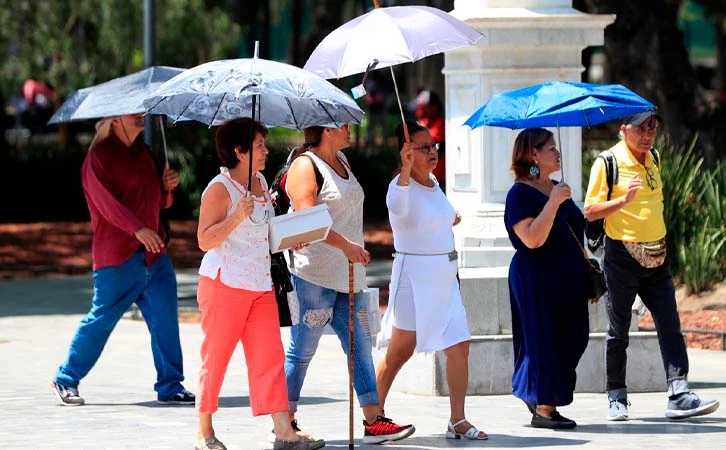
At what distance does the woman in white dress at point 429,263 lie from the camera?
335 inches

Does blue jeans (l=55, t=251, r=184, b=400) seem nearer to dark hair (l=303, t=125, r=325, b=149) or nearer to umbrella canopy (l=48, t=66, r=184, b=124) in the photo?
umbrella canopy (l=48, t=66, r=184, b=124)

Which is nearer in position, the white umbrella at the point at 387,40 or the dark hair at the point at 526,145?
the white umbrella at the point at 387,40

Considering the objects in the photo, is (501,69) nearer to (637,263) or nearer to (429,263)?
(637,263)

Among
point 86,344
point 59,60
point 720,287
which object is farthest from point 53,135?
point 86,344

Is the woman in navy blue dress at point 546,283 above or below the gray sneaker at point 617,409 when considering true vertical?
above

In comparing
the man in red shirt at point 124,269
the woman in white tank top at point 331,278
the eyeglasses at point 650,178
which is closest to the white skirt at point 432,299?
the woman in white tank top at point 331,278

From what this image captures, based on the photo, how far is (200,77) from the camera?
8.05 m

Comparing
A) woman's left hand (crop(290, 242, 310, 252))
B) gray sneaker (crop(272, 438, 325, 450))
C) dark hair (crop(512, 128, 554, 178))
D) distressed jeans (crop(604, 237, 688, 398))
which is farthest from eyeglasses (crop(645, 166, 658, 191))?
gray sneaker (crop(272, 438, 325, 450))

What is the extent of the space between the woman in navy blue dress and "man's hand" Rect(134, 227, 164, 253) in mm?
2250

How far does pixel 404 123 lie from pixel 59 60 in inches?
699

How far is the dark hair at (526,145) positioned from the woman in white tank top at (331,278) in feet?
2.95

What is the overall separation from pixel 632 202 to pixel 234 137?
247 cm

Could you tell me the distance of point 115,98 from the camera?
998cm

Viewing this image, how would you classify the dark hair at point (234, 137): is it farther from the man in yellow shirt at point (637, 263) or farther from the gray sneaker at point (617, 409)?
the gray sneaker at point (617, 409)
